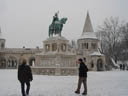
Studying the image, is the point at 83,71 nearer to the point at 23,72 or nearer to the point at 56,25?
the point at 23,72

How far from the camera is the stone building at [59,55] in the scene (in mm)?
21708

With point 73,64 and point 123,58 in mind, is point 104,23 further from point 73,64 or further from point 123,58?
point 73,64

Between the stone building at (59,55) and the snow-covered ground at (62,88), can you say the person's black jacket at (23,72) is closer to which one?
the snow-covered ground at (62,88)

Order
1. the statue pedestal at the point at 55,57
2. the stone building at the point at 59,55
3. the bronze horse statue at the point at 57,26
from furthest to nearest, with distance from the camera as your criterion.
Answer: the bronze horse statue at the point at 57,26, the statue pedestal at the point at 55,57, the stone building at the point at 59,55

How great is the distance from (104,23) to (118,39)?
4305 mm

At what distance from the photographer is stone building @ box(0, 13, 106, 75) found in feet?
71.2

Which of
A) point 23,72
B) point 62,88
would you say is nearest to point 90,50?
point 62,88

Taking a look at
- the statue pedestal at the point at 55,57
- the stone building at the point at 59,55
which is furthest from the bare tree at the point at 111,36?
the statue pedestal at the point at 55,57

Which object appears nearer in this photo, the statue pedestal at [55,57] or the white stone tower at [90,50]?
the statue pedestal at [55,57]

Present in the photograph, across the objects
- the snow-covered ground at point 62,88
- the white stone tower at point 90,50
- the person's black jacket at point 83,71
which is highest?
the white stone tower at point 90,50

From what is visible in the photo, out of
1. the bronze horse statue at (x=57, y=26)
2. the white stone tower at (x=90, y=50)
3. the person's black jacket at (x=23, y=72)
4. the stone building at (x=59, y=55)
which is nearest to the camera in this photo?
the person's black jacket at (x=23, y=72)

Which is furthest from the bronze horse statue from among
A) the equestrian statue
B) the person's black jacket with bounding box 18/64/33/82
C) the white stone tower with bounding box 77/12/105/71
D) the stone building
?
the white stone tower with bounding box 77/12/105/71

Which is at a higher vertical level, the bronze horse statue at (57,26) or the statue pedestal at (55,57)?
the bronze horse statue at (57,26)

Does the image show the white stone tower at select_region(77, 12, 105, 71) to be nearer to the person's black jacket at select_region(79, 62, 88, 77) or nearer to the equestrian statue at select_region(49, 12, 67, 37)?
the equestrian statue at select_region(49, 12, 67, 37)
